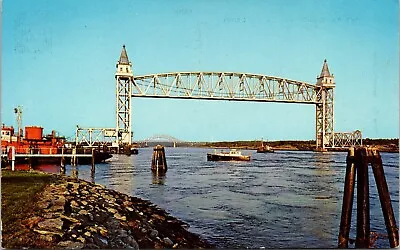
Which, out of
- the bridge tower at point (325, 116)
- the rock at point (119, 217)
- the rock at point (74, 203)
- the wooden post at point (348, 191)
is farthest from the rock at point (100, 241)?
the bridge tower at point (325, 116)

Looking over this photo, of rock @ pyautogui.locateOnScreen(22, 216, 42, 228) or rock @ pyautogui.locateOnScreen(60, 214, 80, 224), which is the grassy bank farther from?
rock @ pyautogui.locateOnScreen(60, 214, 80, 224)

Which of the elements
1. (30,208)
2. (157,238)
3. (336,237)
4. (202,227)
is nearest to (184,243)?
(157,238)

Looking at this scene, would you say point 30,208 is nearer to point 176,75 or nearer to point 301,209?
point 301,209

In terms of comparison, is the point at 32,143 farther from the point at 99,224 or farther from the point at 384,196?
the point at 384,196

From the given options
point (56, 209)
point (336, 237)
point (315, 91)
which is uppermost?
point (315, 91)

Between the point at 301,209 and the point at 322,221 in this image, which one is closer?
the point at 322,221

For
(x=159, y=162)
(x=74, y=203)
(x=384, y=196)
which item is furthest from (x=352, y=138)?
(x=74, y=203)

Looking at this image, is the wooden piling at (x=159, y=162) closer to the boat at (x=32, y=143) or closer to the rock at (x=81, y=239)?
the boat at (x=32, y=143)

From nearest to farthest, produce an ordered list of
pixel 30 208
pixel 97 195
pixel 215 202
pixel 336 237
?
1. pixel 30 208
2. pixel 336 237
3. pixel 97 195
4. pixel 215 202
